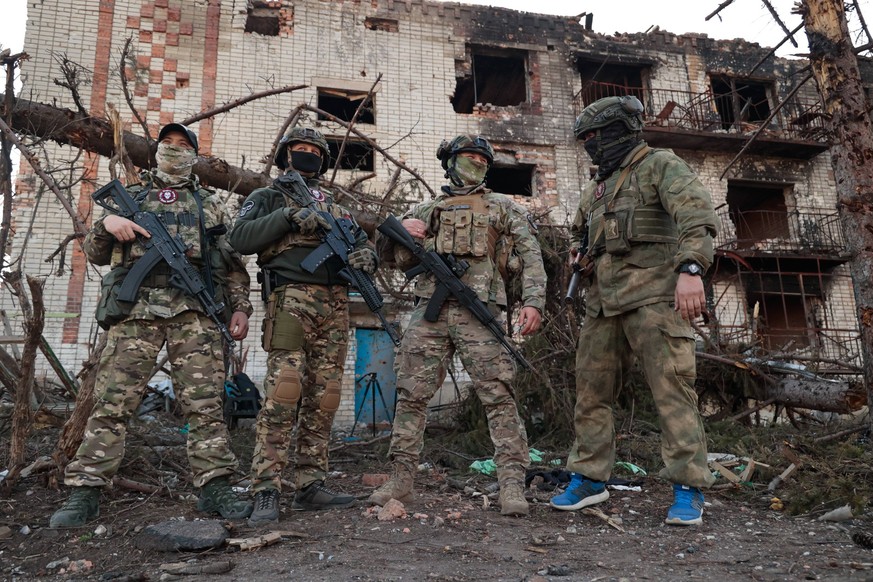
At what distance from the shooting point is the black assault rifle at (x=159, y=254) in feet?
10.6

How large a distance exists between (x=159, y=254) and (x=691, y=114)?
1304 centimetres

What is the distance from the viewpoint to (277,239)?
3.26m

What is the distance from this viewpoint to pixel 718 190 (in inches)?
529

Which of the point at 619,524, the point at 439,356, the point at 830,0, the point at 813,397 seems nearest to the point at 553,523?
the point at 619,524

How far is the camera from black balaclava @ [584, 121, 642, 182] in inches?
127

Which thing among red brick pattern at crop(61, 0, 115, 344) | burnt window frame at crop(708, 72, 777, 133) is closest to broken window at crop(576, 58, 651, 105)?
burnt window frame at crop(708, 72, 777, 133)

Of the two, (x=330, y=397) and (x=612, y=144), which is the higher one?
(x=612, y=144)

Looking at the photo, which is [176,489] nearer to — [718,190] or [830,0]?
[830,0]

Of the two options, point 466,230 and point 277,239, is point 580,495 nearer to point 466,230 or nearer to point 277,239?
point 466,230

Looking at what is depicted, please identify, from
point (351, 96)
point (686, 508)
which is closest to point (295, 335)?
point (686, 508)

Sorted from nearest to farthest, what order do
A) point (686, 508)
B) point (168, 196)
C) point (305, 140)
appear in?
1. point (686, 508)
2. point (168, 196)
3. point (305, 140)

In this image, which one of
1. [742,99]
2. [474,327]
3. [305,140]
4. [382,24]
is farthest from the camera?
[742,99]

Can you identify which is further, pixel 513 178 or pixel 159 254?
pixel 513 178

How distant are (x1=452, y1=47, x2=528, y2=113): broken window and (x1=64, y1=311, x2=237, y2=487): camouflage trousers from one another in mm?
11017
